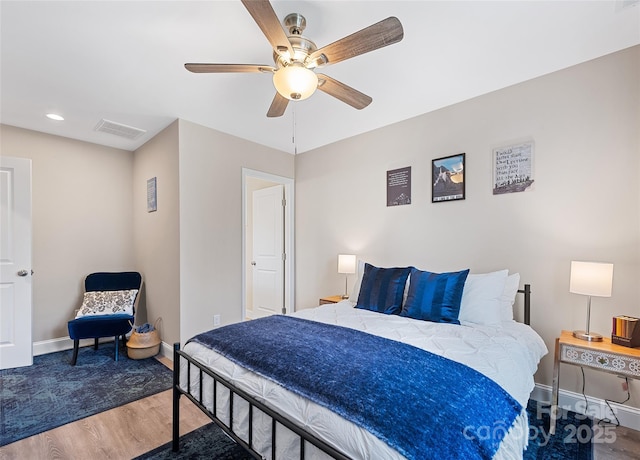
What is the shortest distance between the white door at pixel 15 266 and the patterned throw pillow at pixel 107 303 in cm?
48

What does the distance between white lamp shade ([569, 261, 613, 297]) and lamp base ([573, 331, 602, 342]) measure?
0.29 meters

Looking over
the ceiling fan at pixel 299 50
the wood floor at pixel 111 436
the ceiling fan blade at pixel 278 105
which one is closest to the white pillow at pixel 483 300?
the ceiling fan at pixel 299 50

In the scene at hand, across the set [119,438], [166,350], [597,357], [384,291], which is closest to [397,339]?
[384,291]

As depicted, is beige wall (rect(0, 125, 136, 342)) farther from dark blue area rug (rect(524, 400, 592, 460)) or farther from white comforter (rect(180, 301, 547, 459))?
dark blue area rug (rect(524, 400, 592, 460))

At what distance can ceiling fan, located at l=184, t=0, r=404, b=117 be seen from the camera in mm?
1394

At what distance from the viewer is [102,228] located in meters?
3.86

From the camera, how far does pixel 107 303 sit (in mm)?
3396

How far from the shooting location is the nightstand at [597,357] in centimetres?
177

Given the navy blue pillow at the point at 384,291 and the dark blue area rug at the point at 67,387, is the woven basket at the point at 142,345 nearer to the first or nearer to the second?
the dark blue area rug at the point at 67,387

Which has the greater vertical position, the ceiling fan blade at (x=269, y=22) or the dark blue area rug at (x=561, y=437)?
the ceiling fan blade at (x=269, y=22)

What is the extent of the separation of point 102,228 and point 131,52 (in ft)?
8.59

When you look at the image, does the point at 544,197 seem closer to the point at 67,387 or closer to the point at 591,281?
the point at 591,281

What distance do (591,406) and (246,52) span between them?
3500 mm

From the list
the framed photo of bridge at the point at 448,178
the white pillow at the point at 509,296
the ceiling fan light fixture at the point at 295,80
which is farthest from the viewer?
the framed photo of bridge at the point at 448,178
